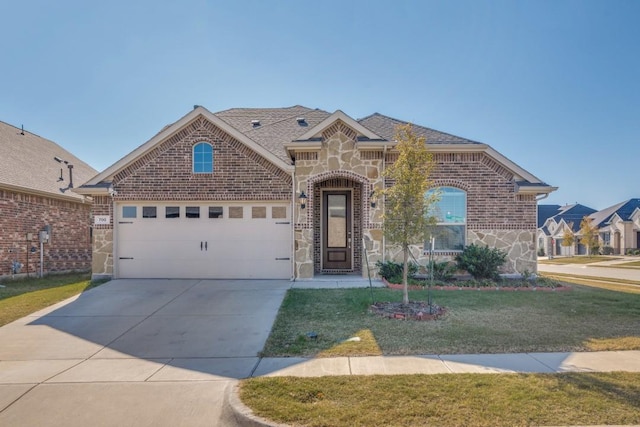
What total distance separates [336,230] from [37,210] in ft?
36.3

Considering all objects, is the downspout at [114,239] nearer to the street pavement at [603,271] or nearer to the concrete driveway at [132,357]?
the concrete driveway at [132,357]

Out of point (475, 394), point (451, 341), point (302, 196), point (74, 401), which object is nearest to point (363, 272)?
point (302, 196)

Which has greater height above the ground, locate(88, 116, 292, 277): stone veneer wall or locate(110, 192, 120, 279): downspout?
locate(88, 116, 292, 277): stone veneer wall

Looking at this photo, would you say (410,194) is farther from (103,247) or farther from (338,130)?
(103,247)

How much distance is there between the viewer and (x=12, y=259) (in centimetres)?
1315

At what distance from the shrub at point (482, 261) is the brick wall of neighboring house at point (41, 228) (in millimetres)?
14805

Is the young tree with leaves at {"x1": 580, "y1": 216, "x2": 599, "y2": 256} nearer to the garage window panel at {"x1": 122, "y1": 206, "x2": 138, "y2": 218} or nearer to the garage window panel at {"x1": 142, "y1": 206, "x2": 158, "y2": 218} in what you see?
the garage window panel at {"x1": 142, "y1": 206, "x2": 158, "y2": 218}

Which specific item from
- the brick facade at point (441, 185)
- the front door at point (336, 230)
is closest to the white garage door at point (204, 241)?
the brick facade at point (441, 185)

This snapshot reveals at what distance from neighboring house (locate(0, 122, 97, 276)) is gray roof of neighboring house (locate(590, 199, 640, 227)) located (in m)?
48.7

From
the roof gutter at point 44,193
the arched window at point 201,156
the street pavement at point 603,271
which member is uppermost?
the arched window at point 201,156

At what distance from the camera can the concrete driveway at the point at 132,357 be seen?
402 cm

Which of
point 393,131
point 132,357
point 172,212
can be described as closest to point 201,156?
point 172,212

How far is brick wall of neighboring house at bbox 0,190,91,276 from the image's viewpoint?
13.0m

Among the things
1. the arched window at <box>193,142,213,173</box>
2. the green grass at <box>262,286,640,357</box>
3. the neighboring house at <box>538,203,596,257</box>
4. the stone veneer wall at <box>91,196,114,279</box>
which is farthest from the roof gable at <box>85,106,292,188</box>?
the neighboring house at <box>538,203,596,257</box>
